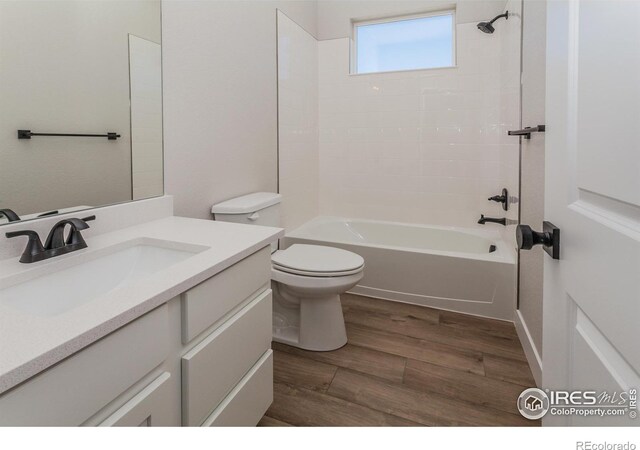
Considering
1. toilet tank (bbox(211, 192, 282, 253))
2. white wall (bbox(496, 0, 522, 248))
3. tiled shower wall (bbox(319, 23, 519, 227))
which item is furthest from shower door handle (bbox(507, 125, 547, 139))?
toilet tank (bbox(211, 192, 282, 253))

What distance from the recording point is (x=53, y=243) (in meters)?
1.12

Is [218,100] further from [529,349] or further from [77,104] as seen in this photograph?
[529,349]

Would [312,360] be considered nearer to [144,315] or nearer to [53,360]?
[144,315]

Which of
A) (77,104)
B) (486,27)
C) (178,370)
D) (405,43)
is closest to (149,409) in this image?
(178,370)

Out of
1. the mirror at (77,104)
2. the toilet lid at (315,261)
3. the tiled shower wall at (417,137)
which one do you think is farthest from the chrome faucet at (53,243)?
the tiled shower wall at (417,137)

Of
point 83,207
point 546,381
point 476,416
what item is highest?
point 83,207

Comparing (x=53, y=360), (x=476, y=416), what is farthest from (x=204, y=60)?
(x=476, y=416)

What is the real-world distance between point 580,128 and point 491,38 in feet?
9.34

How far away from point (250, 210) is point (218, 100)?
65cm

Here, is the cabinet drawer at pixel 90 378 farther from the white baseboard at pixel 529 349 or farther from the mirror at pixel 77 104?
the white baseboard at pixel 529 349

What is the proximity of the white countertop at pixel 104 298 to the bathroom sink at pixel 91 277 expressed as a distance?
2 centimetres

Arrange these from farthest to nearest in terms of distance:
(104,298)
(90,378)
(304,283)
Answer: (304,283) → (104,298) → (90,378)

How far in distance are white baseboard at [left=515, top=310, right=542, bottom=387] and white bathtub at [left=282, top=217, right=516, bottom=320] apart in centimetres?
21

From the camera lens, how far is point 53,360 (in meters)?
0.64
